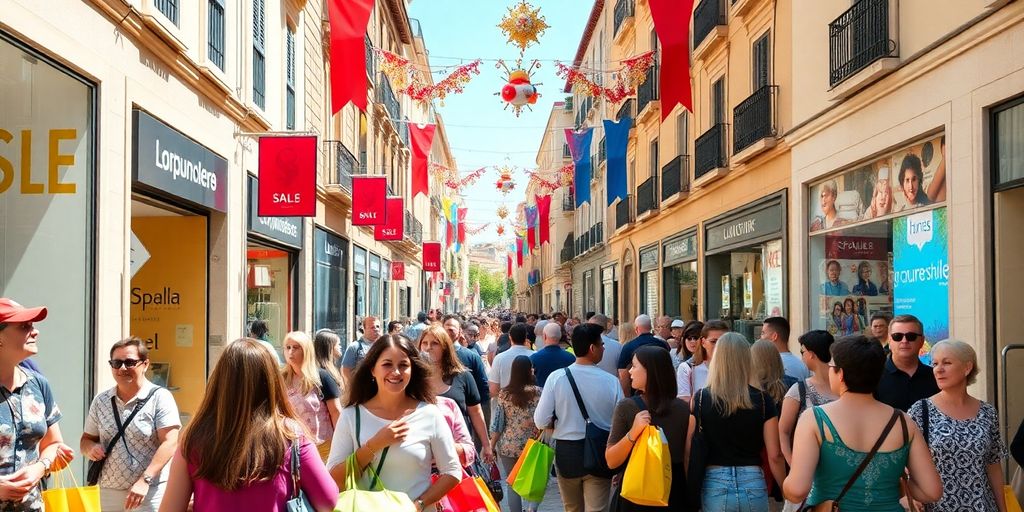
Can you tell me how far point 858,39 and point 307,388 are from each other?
26.7 ft

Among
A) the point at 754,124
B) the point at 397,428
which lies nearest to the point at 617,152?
the point at 754,124

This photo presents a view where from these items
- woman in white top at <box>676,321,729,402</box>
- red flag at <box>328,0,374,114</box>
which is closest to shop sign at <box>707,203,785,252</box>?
woman in white top at <box>676,321,729,402</box>

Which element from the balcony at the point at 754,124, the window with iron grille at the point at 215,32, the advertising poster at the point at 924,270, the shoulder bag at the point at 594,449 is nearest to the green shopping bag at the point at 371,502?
the shoulder bag at the point at 594,449

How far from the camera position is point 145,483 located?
508 cm

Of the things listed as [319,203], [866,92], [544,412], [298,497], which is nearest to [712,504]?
[544,412]

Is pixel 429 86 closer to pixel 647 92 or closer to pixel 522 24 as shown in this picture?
pixel 522 24

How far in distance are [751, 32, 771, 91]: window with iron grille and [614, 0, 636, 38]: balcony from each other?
12.6 metres

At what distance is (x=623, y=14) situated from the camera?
29.3 meters

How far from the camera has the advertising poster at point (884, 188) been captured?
952 cm

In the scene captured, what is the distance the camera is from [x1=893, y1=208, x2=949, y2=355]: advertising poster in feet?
30.1

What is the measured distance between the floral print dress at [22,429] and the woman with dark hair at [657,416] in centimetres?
310

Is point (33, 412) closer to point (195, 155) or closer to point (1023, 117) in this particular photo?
point (195, 155)

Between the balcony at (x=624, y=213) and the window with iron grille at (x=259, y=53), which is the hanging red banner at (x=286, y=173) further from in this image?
the balcony at (x=624, y=213)

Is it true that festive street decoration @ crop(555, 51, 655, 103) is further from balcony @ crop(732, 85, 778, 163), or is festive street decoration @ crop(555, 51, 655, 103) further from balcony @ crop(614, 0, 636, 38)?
balcony @ crop(614, 0, 636, 38)
